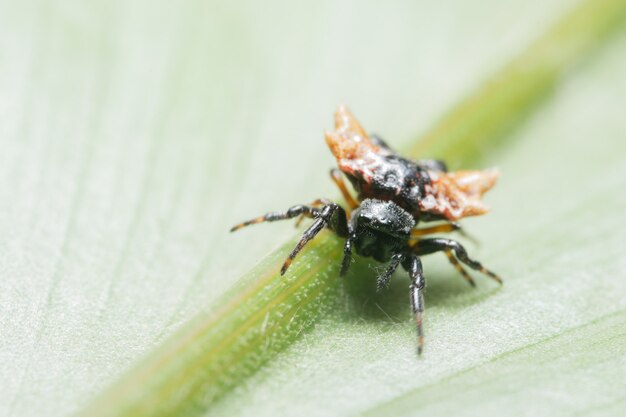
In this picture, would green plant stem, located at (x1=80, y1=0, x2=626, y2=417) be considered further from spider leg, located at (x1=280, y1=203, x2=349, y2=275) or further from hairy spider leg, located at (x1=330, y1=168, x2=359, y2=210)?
hairy spider leg, located at (x1=330, y1=168, x2=359, y2=210)

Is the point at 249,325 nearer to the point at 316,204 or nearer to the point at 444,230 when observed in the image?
the point at 316,204

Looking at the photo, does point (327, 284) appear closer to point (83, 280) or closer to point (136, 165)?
point (83, 280)

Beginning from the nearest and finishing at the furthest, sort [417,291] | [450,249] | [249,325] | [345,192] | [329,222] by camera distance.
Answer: [249,325] → [417,291] → [329,222] → [450,249] → [345,192]

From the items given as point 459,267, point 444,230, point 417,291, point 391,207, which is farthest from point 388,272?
point 444,230

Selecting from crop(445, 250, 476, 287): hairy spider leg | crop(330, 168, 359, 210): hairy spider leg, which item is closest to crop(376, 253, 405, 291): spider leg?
crop(445, 250, 476, 287): hairy spider leg

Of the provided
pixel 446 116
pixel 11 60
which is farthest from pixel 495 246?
pixel 11 60

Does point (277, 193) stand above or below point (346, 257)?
above

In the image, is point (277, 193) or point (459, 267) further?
point (277, 193)
